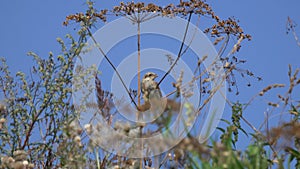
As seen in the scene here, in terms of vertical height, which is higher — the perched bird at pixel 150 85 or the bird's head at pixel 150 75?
the bird's head at pixel 150 75

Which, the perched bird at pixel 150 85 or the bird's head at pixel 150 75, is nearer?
the perched bird at pixel 150 85

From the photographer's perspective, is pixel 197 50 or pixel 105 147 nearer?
pixel 105 147

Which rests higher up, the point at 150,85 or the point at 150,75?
the point at 150,75

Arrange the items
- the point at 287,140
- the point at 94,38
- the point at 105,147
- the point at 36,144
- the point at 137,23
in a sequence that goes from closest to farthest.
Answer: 1. the point at 287,140
2. the point at 105,147
3. the point at 36,144
4. the point at 94,38
5. the point at 137,23

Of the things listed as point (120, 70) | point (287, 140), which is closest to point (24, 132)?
point (120, 70)

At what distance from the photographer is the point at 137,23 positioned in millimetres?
4770

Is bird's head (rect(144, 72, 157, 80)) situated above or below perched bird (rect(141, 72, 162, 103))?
above

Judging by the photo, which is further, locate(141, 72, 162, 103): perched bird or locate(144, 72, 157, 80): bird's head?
locate(144, 72, 157, 80): bird's head

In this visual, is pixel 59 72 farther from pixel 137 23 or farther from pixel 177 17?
pixel 177 17

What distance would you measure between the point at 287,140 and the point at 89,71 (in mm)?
1356

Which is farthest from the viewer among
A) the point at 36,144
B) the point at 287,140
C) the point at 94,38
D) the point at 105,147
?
the point at 94,38

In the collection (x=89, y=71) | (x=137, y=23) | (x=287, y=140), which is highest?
(x=137, y=23)

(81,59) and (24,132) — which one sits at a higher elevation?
(81,59)

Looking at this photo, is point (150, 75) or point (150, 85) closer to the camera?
point (150, 85)
